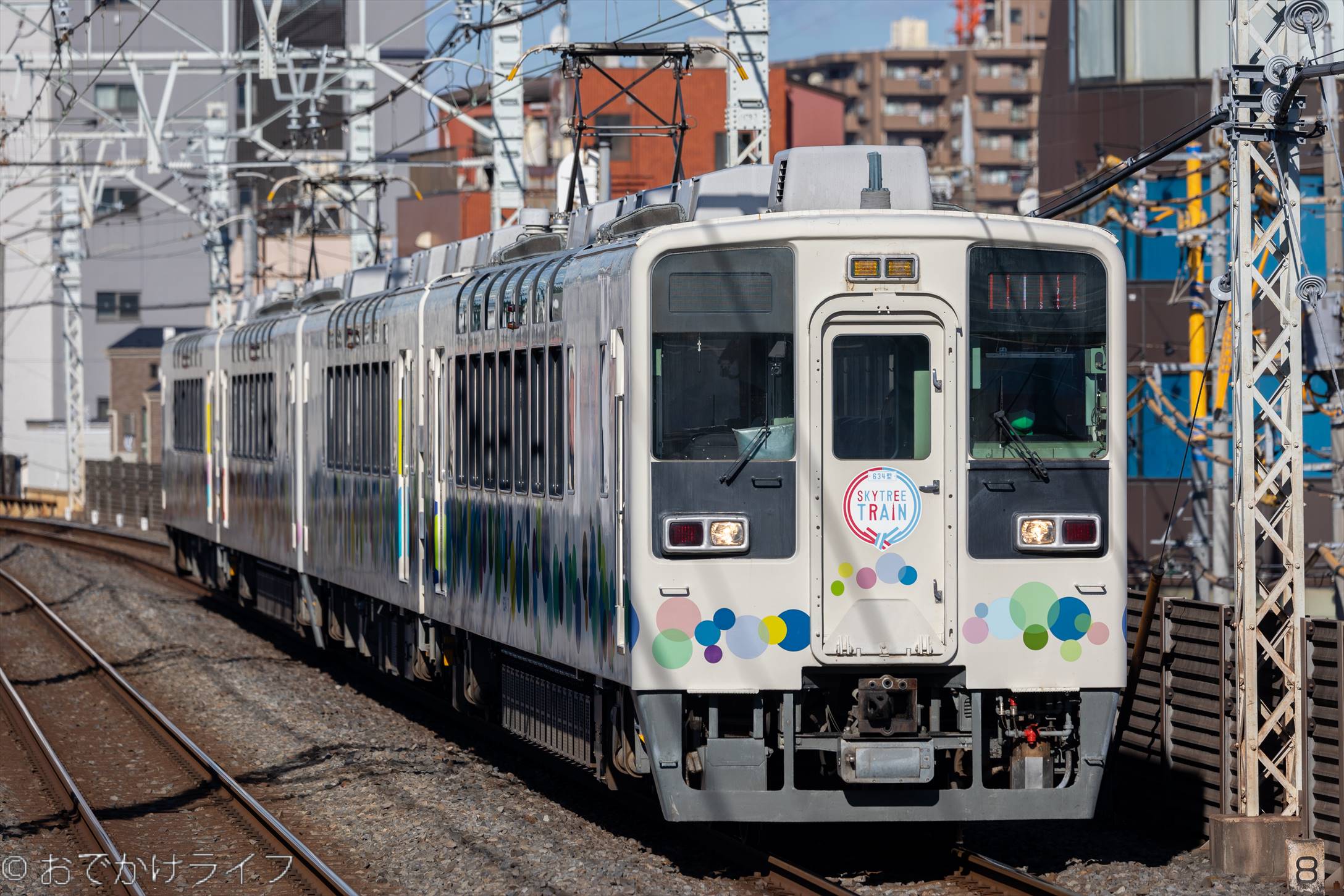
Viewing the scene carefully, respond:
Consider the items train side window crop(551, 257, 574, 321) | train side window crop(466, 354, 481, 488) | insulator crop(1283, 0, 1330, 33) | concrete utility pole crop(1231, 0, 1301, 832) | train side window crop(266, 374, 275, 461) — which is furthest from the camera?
train side window crop(266, 374, 275, 461)

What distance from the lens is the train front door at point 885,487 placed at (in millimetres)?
8211

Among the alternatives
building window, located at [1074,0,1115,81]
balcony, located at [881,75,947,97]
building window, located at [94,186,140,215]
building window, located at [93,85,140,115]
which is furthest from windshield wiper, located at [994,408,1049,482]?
balcony, located at [881,75,947,97]

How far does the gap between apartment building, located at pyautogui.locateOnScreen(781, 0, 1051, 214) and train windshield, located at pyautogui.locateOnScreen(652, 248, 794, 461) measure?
77.8 m

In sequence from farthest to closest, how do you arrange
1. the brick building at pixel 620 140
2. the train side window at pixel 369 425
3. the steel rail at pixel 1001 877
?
the brick building at pixel 620 140, the train side window at pixel 369 425, the steel rail at pixel 1001 877

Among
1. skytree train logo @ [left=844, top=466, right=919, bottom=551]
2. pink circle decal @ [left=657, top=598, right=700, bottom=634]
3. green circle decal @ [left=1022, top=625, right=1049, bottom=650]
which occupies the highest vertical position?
skytree train logo @ [left=844, top=466, right=919, bottom=551]

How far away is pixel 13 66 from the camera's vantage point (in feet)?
89.8

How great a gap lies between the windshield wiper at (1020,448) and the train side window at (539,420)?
2608 mm

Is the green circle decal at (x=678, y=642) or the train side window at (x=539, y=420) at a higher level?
the train side window at (x=539, y=420)

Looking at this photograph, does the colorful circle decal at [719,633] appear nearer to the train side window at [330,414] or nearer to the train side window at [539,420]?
the train side window at [539,420]

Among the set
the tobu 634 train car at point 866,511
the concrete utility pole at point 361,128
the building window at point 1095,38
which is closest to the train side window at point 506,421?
the tobu 634 train car at point 866,511

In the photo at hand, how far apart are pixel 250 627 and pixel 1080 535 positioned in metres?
14.1

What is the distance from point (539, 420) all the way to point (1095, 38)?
87.2 ft

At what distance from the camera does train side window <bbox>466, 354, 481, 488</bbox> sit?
11.4m

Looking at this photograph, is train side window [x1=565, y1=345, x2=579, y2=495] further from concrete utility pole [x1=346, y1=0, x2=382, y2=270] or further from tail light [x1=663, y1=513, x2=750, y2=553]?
concrete utility pole [x1=346, y1=0, x2=382, y2=270]
